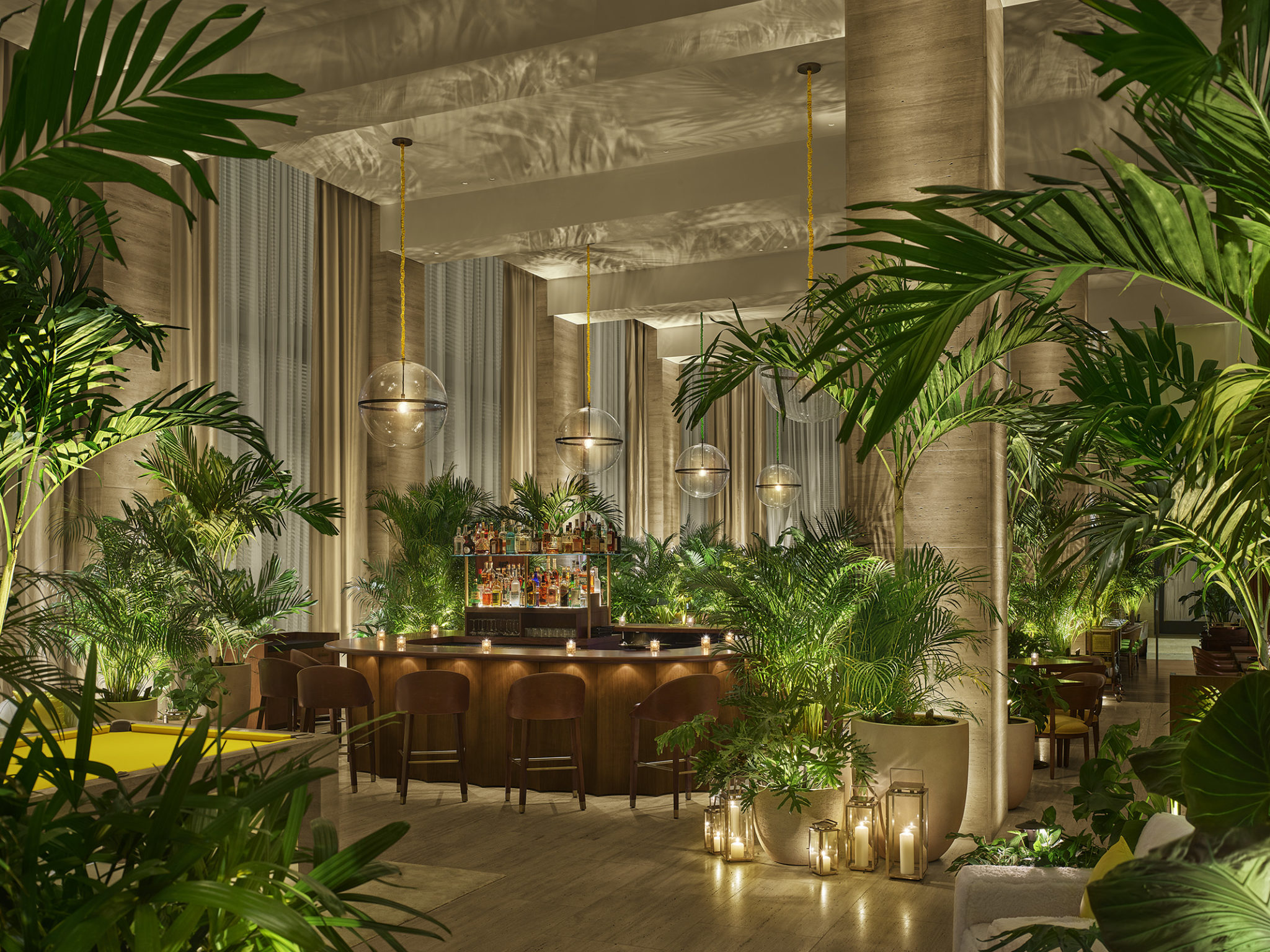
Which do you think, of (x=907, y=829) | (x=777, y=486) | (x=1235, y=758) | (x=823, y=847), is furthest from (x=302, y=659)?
(x=1235, y=758)

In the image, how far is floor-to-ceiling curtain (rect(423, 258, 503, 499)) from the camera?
12.7m

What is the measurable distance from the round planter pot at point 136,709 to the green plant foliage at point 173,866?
497 centimetres

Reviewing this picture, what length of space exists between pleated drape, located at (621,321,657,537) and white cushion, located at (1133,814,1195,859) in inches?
552

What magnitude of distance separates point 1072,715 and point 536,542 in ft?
14.3

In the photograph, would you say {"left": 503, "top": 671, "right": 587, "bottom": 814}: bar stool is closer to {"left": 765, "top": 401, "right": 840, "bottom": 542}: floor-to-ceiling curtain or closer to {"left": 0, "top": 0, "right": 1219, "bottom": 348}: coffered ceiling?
{"left": 0, "top": 0, "right": 1219, "bottom": 348}: coffered ceiling

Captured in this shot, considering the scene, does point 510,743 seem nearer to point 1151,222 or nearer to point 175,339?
point 175,339

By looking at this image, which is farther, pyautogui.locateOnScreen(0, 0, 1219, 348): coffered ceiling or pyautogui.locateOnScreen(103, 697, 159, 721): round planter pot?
pyautogui.locateOnScreen(0, 0, 1219, 348): coffered ceiling

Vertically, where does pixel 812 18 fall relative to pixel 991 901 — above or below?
above

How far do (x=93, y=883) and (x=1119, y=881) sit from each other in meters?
1.34

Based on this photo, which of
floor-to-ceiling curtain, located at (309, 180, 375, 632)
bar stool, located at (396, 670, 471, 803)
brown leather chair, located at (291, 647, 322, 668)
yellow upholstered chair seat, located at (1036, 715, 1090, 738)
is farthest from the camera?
floor-to-ceiling curtain, located at (309, 180, 375, 632)

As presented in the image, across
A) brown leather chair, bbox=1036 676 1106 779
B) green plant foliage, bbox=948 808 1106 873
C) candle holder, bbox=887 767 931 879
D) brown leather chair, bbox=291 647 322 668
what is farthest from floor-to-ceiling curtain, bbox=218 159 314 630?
green plant foliage, bbox=948 808 1106 873

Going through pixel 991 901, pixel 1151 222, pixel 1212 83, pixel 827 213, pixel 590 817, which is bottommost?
pixel 590 817

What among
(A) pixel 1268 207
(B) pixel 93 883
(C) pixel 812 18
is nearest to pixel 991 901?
(A) pixel 1268 207

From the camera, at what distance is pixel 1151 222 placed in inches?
65.4
